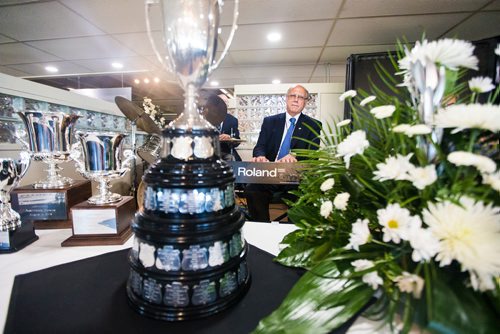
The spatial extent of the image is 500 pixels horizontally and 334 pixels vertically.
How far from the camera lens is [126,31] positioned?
230 cm

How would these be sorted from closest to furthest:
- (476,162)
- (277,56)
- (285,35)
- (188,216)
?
1. (476,162)
2. (188,216)
3. (285,35)
4. (277,56)

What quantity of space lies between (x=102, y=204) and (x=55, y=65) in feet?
12.8

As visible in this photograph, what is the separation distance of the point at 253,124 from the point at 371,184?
2.98m

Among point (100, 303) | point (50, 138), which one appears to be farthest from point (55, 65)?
point (100, 303)

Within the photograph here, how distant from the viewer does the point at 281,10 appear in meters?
1.94

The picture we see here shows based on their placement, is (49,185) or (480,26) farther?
(480,26)

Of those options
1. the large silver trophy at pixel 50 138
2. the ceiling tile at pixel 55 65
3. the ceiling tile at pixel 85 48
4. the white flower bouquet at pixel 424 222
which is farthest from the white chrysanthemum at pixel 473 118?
the ceiling tile at pixel 55 65

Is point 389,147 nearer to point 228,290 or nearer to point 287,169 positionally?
point 228,290

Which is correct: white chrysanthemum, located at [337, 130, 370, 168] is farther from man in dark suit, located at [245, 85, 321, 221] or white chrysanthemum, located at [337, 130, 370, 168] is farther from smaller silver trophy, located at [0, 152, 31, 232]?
man in dark suit, located at [245, 85, 321, 221]

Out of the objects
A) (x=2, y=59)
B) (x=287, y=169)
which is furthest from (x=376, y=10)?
(x=2, y=59)

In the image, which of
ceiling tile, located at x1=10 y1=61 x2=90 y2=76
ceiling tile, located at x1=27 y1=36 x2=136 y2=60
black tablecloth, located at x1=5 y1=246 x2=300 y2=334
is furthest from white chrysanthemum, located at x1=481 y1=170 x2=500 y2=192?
ceiling tile, located at x1=10 y1=61 x2=90 y2=76

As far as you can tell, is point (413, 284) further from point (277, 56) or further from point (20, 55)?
point (20, 55)

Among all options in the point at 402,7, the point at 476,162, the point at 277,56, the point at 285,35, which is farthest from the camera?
the point at 277,56

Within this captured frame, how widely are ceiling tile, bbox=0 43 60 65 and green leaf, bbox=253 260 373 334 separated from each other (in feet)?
12.8
